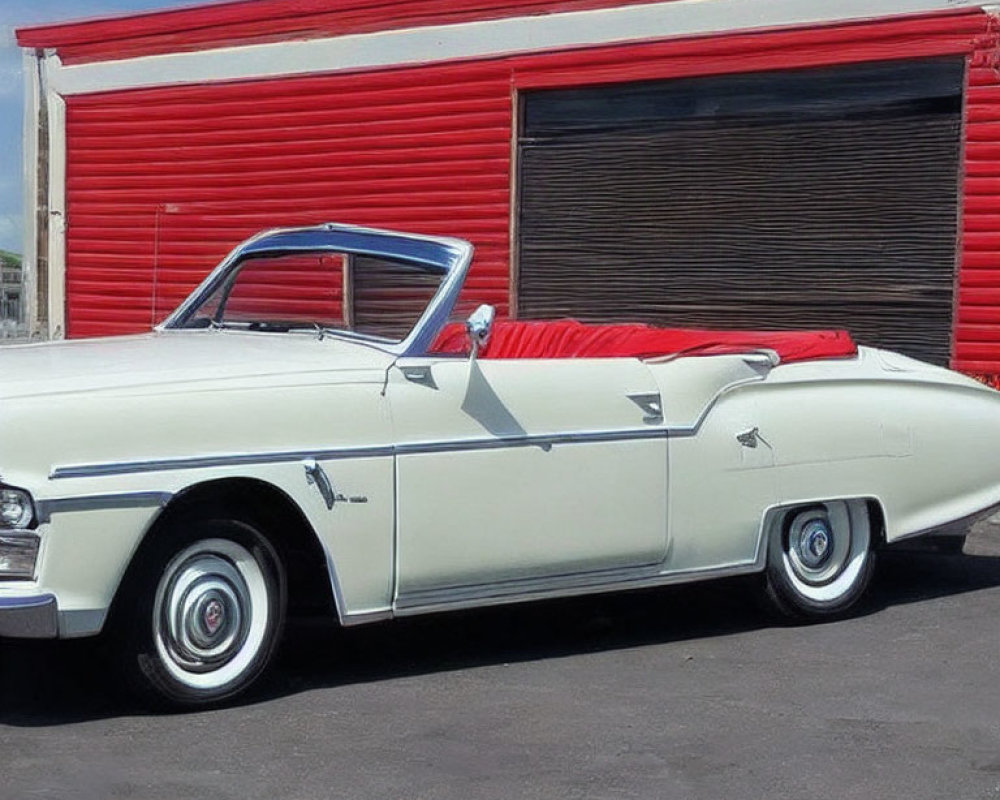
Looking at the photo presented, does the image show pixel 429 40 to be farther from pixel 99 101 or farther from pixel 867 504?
pixel 867 504

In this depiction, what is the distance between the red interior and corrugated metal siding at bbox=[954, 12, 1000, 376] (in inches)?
166

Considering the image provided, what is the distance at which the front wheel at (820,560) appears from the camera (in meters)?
6.76

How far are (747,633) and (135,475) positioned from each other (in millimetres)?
2673

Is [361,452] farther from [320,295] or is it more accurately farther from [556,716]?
[320,295]

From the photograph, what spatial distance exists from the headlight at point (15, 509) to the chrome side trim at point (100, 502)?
0.03 m

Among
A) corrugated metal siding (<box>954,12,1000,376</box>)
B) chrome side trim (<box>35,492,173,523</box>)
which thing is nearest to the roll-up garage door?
corrugated metal siding (<box>954,12,1000,376</box>)

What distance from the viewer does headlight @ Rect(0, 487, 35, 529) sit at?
486 cm

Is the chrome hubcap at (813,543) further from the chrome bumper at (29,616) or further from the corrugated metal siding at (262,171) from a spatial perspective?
the corrugated metal siding at (262,171)

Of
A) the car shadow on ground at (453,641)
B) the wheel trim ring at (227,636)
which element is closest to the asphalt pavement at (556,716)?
the car shadow on ground at (453,641)

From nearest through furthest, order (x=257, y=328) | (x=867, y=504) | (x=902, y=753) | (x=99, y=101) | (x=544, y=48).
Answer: (x=902, y=753) → (x=257, y=328) → (x=867, y=504) → (x=544, y=48) → (x=99, y=101)

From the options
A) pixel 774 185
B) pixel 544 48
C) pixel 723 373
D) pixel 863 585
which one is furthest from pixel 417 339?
pixel 544 48

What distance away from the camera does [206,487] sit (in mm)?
5230

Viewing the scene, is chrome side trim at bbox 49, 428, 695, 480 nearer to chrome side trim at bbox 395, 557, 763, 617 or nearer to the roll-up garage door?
chrome side trim at bbox 395, 557, 763, 617

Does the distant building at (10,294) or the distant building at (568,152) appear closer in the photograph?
the distant building at (568,152)
